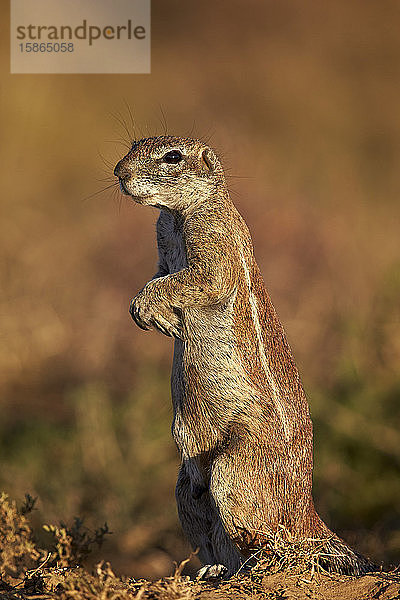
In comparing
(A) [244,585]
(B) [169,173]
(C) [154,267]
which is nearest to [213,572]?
(A) [244,585]

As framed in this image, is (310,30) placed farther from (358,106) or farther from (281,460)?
(281,460)

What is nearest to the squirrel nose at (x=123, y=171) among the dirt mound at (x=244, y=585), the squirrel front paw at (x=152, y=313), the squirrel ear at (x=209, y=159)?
the squirrel ear at (x=209, y=159)

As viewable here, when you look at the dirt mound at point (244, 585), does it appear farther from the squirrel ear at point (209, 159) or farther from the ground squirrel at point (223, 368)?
the squirrel ear at point (209, 159)

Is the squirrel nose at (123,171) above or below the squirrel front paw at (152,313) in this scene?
above

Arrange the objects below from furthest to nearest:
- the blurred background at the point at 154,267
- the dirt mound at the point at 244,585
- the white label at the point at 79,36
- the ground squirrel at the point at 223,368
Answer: the white label at the point at 79,36 → the blurred background at the point at 154,267 → the ground squirrel at the point at 223,368 → the dirt mound at the point at 244,585

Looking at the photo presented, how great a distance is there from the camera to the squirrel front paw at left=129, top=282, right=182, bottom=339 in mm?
3531

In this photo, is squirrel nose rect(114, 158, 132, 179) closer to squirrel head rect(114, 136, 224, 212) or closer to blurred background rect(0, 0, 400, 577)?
squirrel head rect(114, 136, 224, 212)

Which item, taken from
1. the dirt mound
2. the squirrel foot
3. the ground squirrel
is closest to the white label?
the ground squirrel

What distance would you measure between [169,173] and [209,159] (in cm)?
21

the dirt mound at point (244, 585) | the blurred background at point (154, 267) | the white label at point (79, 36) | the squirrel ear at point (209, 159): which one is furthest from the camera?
the white label at point (79, 36)

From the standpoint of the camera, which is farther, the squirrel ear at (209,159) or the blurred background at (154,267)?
the blurred background at (154,267)

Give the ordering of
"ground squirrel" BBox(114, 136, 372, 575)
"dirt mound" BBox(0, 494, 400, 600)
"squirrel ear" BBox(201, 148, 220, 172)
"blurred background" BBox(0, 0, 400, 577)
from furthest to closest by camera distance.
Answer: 1. "blurred background" BBox(0, 0, 400, 577)
2. "squirrel ear" BBox(201, 148, 220, 172)
3. "ground squirrel" BBox(114, 136, 372, 575)
4. "dirt mound" BBox(0, 494, 400, 600)

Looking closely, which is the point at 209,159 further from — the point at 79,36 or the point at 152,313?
the point at 79,36

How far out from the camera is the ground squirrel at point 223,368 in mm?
3498
